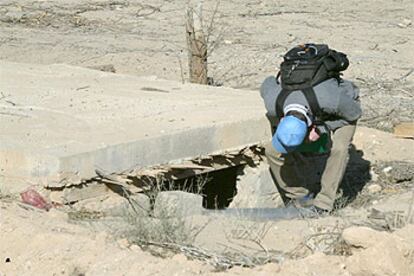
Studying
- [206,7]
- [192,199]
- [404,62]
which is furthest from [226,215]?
[206,7]

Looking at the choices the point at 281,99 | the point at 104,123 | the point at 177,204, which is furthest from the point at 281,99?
the point at 104,123

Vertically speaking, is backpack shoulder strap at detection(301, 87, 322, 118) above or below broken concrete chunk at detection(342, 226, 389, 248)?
above

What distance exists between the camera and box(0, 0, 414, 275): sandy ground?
490 centimetres

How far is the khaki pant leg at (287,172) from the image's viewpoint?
716 centimetres

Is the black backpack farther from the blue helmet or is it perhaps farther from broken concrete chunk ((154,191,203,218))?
broken concrete chunk ((154,191,203,218))

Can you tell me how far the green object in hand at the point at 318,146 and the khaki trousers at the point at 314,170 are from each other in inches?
2.6

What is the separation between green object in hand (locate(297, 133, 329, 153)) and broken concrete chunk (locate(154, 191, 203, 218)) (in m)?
0.81

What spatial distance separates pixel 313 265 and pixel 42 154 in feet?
6.29

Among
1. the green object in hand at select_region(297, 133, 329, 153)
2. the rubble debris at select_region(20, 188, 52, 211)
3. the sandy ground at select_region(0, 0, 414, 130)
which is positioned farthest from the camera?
the sandy ground at select_region(0, 0, 414, 130)

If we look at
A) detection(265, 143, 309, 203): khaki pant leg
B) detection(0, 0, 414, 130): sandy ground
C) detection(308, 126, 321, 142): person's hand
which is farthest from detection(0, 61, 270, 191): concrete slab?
detection(0, 0, 414, 130): sandy ground

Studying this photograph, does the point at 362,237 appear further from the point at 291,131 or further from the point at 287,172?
the point at 287,172

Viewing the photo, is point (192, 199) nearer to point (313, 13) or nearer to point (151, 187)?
point (151, 187)

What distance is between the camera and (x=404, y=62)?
11.9 m

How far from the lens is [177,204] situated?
625 centimetres
